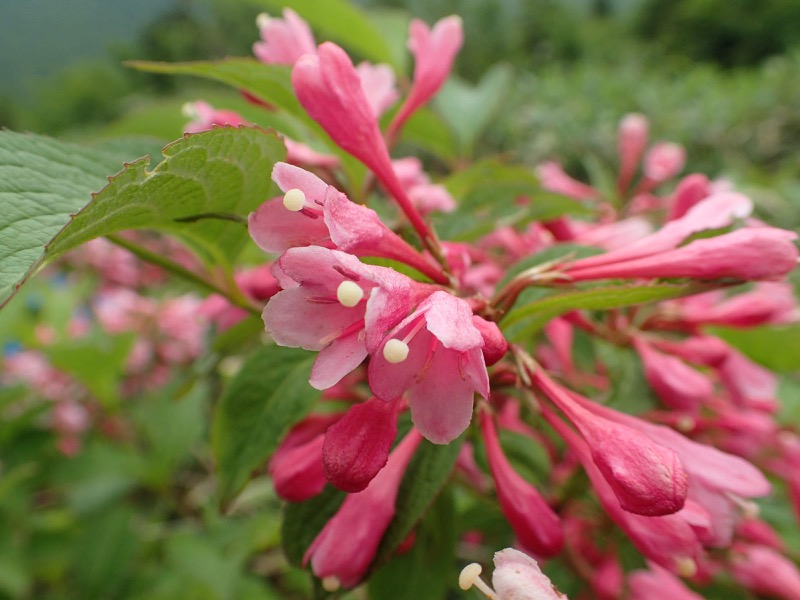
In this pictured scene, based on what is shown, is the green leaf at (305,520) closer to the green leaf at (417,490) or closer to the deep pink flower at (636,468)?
the green leaf at (417,490)

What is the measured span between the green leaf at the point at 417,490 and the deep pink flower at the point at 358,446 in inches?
4.4

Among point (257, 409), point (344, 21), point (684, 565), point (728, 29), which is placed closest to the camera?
point (684, 565)

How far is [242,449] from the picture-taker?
547 millimetres

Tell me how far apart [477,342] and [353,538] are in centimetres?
20

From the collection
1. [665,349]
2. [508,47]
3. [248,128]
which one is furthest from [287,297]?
[508,47]

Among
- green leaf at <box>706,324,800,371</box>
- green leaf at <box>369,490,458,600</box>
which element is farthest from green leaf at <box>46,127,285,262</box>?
green leaf at <box>706,324,800,371</box>

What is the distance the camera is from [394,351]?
0.33 metres

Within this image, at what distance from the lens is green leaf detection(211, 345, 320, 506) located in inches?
21.1

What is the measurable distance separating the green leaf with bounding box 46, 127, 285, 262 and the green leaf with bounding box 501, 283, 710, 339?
0.71ft

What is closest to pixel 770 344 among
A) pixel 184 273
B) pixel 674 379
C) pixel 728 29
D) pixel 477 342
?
pixel 674 379

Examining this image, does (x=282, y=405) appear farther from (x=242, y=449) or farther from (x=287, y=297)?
(x=287, y=297)

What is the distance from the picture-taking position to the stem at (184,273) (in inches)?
22.3

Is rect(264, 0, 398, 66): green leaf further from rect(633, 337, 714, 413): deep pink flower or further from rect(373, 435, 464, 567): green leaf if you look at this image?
rect(373, 435, 464, 567): green leaf

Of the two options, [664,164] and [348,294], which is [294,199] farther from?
[664,164]
